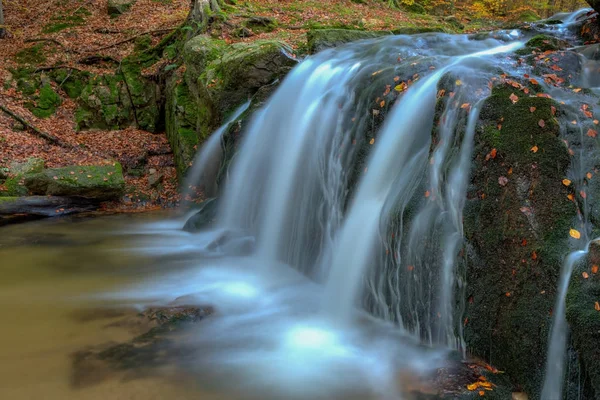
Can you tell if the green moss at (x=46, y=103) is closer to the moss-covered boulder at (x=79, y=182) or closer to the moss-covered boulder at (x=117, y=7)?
the moss-covered boulder at (x=79, y=182)

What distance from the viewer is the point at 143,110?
40.3 feet

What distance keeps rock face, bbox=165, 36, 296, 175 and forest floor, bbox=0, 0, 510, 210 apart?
0.89 m

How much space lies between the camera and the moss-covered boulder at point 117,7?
15.9 metres

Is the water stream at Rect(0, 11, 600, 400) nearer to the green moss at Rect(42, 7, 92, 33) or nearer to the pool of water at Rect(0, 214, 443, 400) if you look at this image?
the pool of water at Rect(0, 214, 443, 400)

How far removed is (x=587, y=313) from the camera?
8.56 feet

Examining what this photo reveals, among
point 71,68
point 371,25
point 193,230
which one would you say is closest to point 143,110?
point 71,68

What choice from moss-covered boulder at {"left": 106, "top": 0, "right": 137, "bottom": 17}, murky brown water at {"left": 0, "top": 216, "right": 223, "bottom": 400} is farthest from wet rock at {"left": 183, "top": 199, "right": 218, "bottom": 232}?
moss-covered boulder at {"left": 106, "top": 0, "right": 137, "bottom": 17}

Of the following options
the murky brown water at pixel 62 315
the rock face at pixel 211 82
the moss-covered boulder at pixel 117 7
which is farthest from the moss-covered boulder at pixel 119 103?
the murky brown water at pixel 62 315

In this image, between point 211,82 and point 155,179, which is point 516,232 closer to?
point 211,82

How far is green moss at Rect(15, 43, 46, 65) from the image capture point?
13.1 m

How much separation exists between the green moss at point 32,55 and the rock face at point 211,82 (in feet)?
16.4

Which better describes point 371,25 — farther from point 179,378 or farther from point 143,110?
point 179,378

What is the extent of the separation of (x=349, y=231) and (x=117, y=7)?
14810 mm

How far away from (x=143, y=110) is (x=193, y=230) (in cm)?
578
